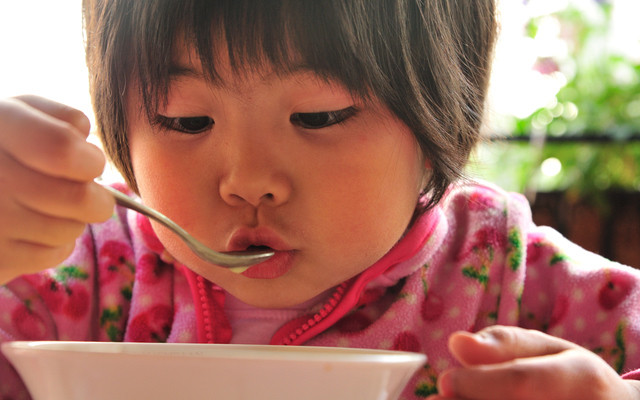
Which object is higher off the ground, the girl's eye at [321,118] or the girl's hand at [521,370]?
the girl's eye at [321,118]

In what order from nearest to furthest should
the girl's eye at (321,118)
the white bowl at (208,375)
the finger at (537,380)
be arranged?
the white bowl at (208,375)
the finger at (537,380)
the girl's eye at (321,118)

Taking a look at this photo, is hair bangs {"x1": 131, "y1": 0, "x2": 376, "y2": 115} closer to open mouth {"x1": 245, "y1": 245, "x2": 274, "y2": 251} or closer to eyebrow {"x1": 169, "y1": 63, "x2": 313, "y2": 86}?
eyebrow {"x1": 169, "y1": 63, "x2": 313, "y2": 86}

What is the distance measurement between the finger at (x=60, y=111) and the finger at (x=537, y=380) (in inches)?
13.8

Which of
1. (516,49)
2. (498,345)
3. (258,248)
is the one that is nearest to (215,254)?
(258,248)

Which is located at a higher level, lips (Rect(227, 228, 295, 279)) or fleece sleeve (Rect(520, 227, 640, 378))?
lips (Rect(227, 228, 295, 279))

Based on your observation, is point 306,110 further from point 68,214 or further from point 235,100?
point 68,214

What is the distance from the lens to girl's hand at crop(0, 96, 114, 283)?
529 millimetres

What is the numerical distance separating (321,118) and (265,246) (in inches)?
5.9

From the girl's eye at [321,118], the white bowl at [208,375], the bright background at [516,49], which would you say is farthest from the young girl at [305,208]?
the bright background at [516,49]

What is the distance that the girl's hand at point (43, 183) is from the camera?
0.53m

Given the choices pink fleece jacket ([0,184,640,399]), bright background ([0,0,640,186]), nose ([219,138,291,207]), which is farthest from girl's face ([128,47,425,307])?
bright background ([0,0,640,186])

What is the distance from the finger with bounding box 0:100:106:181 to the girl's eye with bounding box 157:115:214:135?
0.21 meters

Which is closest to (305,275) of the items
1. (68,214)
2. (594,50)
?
(68,214)

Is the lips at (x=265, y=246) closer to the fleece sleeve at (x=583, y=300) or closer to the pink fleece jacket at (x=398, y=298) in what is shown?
the pink fleece jacket at (x=398, y=298)
